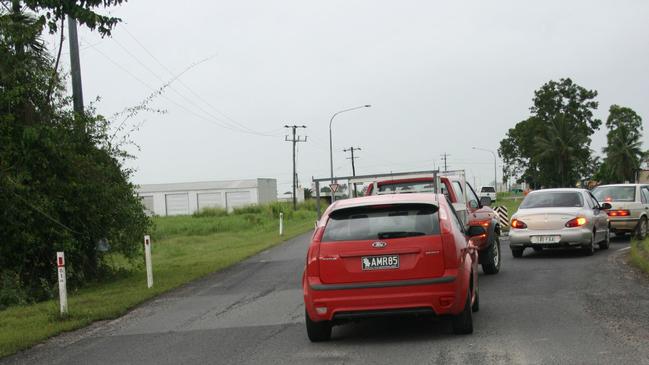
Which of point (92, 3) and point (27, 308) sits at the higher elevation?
point (92, 3)

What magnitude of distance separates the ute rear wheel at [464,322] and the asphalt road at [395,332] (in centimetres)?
9

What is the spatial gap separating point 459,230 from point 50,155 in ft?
32.4

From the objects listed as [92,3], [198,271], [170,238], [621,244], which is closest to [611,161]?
[170,238]

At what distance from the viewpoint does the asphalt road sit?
24.6 ft

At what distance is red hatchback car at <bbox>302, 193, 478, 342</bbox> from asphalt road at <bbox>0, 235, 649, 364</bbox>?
0.38m

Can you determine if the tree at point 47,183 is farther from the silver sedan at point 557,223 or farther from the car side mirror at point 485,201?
the silver sedan at point 557,223

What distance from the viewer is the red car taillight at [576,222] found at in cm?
1673

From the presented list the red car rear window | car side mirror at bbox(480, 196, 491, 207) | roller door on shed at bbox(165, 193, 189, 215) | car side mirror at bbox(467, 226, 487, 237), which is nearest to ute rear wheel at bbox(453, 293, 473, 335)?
the red car rear window

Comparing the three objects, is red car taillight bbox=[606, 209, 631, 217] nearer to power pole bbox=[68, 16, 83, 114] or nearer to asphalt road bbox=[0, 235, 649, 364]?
asphalt road bbox=[0, 235, 649, 364]

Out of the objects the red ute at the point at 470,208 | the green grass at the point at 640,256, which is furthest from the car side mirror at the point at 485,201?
the green grass at the point at 640,256

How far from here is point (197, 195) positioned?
9819 centimetres

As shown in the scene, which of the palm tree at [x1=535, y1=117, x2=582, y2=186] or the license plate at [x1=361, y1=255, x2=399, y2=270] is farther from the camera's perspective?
the palm tree at [x1=535, y1=117, x2=582, y2=186]

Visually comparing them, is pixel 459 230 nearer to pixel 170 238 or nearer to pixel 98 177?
pixel 98 177

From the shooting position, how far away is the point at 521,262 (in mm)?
16453
